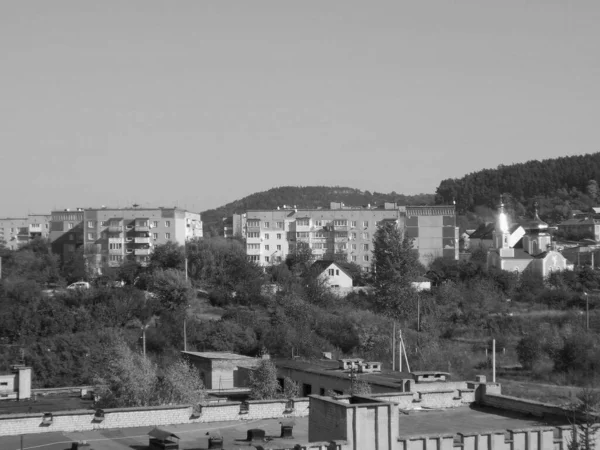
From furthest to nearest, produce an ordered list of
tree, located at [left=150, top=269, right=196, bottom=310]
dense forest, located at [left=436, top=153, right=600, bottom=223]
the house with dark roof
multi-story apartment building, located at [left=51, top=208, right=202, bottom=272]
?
dense forest, located at [left=436, top=153, right=600, bottom=223], multi-story apartment building, located at [left=51, top=208, right=202, bottom=272], the house with dark roof, tree, located at [left=150, top=269, right=196, bottom=310]

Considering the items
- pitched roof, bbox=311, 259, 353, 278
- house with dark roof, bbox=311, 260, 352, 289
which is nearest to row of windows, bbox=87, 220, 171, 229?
pitched roof, bbox=311, 259, 353, 278

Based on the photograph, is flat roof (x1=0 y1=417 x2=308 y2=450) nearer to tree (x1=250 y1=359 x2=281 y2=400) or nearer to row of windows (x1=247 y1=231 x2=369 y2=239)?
tree (x1=250 y1=359 x2=281 y2=400)

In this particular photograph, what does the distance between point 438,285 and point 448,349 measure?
→ 54.0 ft

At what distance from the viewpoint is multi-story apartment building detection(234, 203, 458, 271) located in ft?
257

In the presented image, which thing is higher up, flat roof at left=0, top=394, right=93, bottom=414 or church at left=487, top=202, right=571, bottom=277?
church at left=487, top=202, right=571, bottom=277

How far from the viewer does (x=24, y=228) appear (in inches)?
3487

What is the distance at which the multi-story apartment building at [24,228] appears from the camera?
88000mm

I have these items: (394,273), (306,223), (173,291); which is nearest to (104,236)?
(306,223)

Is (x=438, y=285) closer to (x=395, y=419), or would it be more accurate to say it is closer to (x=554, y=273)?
(x=554, y=273)

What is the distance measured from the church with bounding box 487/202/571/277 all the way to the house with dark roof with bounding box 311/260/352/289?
13346 mm

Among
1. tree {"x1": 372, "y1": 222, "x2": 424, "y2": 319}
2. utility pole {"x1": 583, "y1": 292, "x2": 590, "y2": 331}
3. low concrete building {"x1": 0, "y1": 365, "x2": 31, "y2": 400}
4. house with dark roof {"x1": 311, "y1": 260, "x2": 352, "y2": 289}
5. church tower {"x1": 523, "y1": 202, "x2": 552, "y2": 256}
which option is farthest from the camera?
church tower {"x1": 523, "y1": 202, "x2": 552, "y2": 256}

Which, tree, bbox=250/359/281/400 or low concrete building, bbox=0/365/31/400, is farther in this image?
low concrete building, bbox=0/365/31/400

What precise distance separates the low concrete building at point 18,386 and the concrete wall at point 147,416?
31.7 feet

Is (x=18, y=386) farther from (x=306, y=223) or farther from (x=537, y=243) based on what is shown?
(x=537, y=243)
